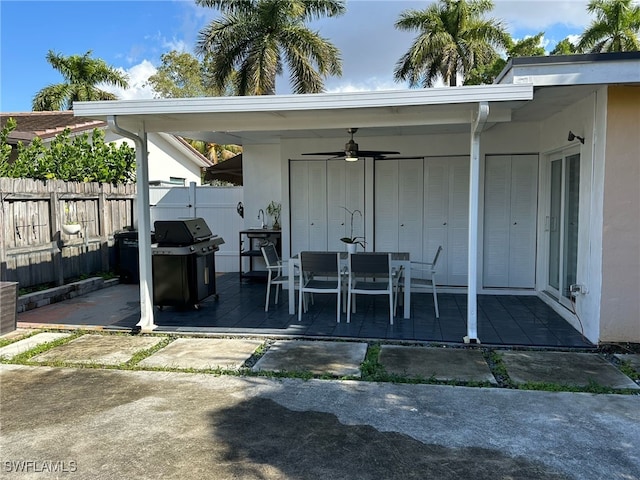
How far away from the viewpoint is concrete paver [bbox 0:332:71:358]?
5.03 metres

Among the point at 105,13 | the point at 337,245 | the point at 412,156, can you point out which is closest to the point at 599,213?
the point at 412,156

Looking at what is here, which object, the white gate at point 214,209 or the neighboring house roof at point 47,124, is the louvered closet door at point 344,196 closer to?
the white gate at point 214,209

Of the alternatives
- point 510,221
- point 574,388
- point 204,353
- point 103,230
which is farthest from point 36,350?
point 510,221

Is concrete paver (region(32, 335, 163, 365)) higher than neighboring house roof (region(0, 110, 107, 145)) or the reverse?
the reverse

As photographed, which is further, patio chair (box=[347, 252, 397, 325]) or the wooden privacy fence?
the wooden privacy fence

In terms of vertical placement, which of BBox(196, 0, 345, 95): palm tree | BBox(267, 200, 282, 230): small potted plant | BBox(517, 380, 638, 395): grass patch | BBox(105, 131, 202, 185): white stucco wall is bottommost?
BBox(517, 380, 638, 395): grass patch

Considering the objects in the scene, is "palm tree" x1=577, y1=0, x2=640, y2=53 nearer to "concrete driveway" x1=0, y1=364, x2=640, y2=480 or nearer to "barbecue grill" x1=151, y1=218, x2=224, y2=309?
"barbecue grill" x1=151, y1=218, x2=224, y2=309

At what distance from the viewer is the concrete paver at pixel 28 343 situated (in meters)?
5.03

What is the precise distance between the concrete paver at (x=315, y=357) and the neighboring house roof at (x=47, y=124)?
6.99 m

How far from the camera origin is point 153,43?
29656 millimetres

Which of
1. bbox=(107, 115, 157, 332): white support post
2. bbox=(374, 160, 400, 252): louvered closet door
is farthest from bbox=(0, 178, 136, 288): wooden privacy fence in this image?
bbox=(374, 160, 400, 252): louvered closet door

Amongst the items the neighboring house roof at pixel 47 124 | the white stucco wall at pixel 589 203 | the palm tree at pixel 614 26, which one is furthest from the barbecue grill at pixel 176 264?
the palm tree at pixel 614 26

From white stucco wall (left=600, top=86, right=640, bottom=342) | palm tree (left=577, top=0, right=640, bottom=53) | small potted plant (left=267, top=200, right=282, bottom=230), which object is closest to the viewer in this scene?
white stucco wall (left=600, top=86, right=640, bottom=342)

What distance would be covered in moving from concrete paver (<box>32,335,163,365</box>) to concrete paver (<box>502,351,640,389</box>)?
3587mm
